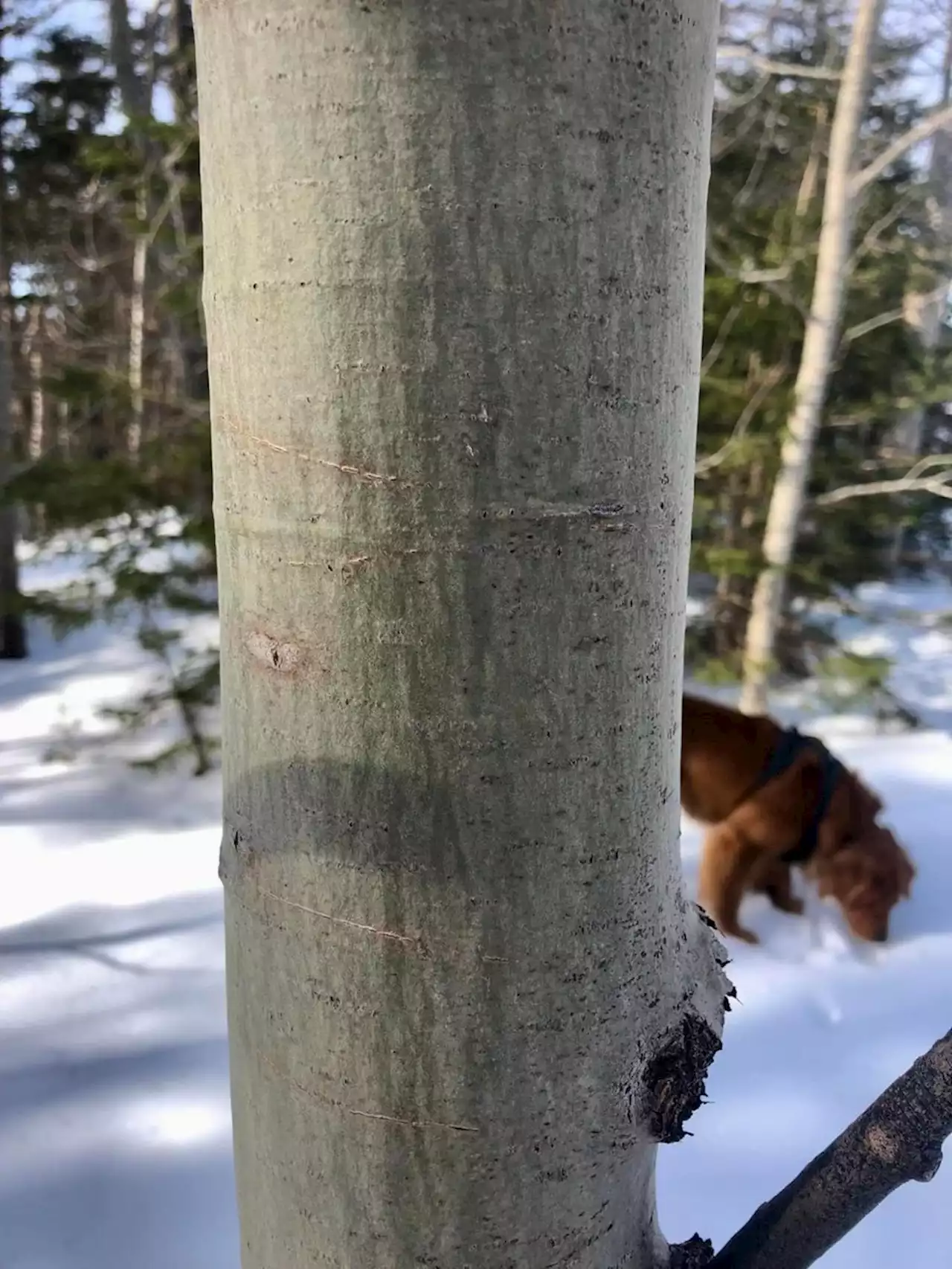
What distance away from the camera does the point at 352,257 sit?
46 cm

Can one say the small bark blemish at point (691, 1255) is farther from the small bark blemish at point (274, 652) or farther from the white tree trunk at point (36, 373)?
the white tree trunk at point (36, 373)

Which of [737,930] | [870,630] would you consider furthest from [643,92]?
[870,630]

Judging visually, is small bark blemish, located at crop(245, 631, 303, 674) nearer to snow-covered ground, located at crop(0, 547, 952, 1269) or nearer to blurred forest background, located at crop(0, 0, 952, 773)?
snow-covered ground, located at crop(0, 547, 952, 1269)

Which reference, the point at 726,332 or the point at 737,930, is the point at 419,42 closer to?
the point at 737,930

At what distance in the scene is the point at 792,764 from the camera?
3.55 meters

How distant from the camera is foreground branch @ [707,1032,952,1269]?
0.63 metres

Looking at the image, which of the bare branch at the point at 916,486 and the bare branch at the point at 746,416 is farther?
the bare branch at the point at 746,416

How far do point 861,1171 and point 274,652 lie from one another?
548 millimetres

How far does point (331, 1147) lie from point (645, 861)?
26 cm

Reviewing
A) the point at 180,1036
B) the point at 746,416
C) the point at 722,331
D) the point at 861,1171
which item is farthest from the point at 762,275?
the point at 861,1171

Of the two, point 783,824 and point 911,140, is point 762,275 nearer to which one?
point 911,140

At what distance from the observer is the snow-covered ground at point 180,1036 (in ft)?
7.18

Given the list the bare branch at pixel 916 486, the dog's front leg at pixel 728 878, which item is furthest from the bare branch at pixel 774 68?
the dog's front leg at pixel 728 878

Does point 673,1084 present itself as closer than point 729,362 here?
Yes
